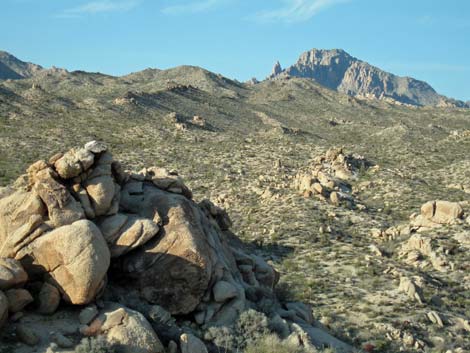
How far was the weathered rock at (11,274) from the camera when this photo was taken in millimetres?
12578

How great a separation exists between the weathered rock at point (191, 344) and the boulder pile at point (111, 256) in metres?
0.04

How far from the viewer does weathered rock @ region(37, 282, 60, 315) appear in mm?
13180

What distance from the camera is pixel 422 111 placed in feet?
419

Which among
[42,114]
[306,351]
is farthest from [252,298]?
[42,114]

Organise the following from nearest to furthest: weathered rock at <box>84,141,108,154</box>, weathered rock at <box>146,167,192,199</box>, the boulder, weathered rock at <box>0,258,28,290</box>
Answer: weathered rock at <box>0,258,28,290</box>, the boulder, weathered rock at <box>84,141,108,154</box>, weathered rock at <box>146,167,192,199</box>

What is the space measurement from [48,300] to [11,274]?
48.0 inches

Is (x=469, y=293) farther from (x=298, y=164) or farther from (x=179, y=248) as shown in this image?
(x=298, y=164)

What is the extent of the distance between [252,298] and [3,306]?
26.9ft

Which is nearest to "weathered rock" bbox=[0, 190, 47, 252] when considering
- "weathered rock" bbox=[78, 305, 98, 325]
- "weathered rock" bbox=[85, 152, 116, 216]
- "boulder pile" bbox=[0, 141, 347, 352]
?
"boulder pile" bbox=[0, 141, 347, 352]

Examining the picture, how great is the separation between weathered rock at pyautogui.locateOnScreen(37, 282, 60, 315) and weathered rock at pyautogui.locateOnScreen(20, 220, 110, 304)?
7.2 inches

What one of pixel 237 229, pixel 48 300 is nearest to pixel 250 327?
pixel 48 300

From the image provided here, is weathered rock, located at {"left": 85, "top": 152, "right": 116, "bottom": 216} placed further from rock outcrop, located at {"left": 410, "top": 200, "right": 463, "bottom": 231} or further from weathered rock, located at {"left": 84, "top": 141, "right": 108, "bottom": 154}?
rock outcrop, located at {"left": 410, "top": 200, "right": 463, "bottom": 231}

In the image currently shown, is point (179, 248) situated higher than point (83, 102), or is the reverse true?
point (83, 102)

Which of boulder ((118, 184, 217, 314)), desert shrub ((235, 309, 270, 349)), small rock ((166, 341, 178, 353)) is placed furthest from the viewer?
boulder ((118, 184, 217, 314))
